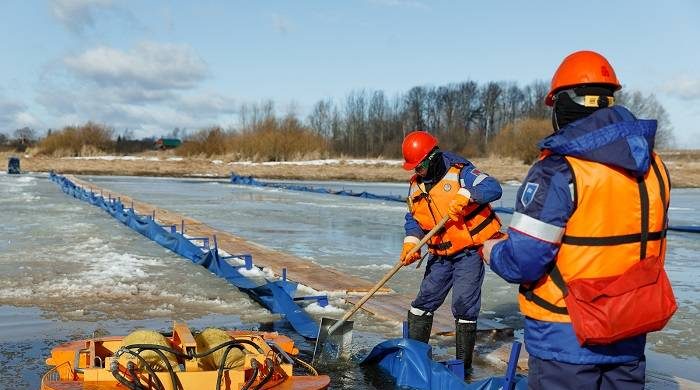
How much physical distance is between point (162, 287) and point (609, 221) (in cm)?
601

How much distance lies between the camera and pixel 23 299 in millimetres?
6754

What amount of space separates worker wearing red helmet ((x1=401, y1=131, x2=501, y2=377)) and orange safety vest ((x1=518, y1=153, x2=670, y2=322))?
2118 millimetres

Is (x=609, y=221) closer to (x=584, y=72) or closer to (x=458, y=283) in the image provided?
(x=584, y=72)

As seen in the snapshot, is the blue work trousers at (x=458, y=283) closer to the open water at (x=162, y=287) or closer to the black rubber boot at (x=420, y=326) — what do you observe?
the black rubber boot at (x=420, y=326)

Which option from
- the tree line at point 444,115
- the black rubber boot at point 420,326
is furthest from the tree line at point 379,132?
the black rubber boot at point 420,326

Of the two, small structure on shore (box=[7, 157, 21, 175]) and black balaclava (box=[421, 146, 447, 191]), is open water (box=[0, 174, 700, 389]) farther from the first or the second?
small structure on shore (box=[7, 157, 21, 175])

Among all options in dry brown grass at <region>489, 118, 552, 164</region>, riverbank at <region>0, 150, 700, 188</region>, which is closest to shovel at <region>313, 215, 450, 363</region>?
riverbank at <region>0, 150, 700, 188</region>

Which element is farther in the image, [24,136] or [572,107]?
[24,136]

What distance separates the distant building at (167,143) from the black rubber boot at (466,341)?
250ft

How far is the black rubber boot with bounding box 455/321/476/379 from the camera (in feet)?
15.1

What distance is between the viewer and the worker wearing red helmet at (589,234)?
219 centimetres

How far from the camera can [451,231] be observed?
4.54m

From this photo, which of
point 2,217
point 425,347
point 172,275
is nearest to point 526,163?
point 2,217

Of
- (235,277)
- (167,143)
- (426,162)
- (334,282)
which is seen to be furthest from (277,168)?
(167,143)
